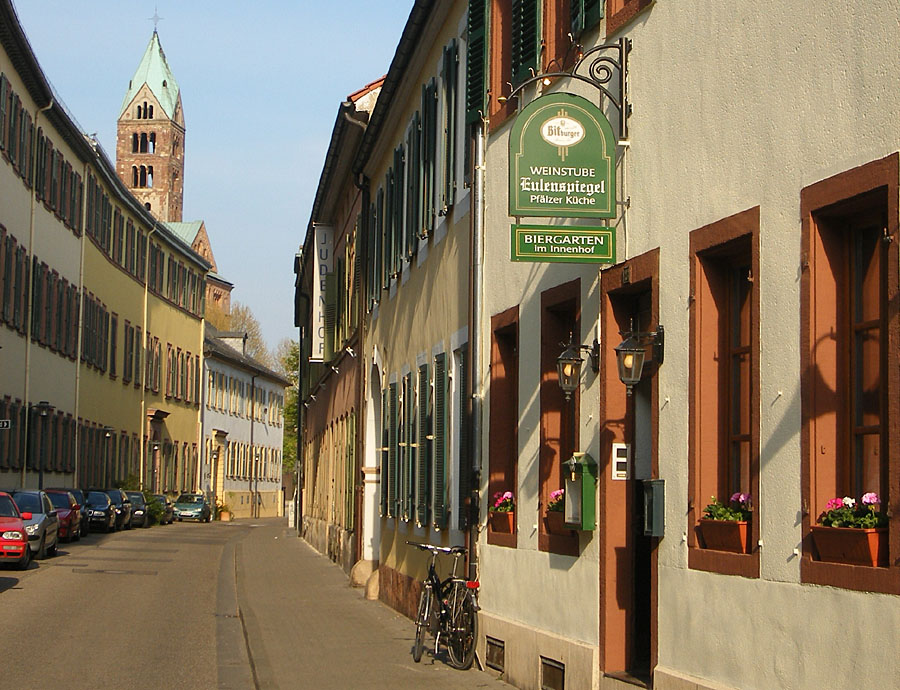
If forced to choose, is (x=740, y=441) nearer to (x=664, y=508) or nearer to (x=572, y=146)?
(x=664, y=508)

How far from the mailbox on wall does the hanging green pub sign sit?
1917 mm

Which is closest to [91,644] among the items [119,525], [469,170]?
[469,170]

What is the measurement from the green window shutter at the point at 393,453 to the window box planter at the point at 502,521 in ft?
24.3

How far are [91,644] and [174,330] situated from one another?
5808 centimetres

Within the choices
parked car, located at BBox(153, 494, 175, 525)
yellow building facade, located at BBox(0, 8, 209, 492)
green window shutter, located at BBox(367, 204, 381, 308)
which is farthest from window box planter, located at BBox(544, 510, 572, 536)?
parked car, located at BBox(153, 494, 175, 525)

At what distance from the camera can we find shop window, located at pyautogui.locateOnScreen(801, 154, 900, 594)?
7.20m

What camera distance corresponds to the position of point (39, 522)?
31.2 metres

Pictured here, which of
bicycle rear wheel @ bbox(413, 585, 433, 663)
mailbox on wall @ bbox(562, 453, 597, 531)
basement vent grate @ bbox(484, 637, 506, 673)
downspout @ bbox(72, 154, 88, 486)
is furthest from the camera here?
downspout @ bbox(72, 154, 88, 486)

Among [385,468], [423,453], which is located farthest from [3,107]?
[423,453]

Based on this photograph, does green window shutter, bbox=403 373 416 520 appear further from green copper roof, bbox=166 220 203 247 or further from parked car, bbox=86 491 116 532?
green copper roof, bbox=166 220 203 247

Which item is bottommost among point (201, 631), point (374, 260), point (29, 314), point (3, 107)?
point (201, 631)

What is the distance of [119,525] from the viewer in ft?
168

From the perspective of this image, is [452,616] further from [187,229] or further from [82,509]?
[187,229]

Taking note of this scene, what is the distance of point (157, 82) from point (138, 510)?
92.9m
